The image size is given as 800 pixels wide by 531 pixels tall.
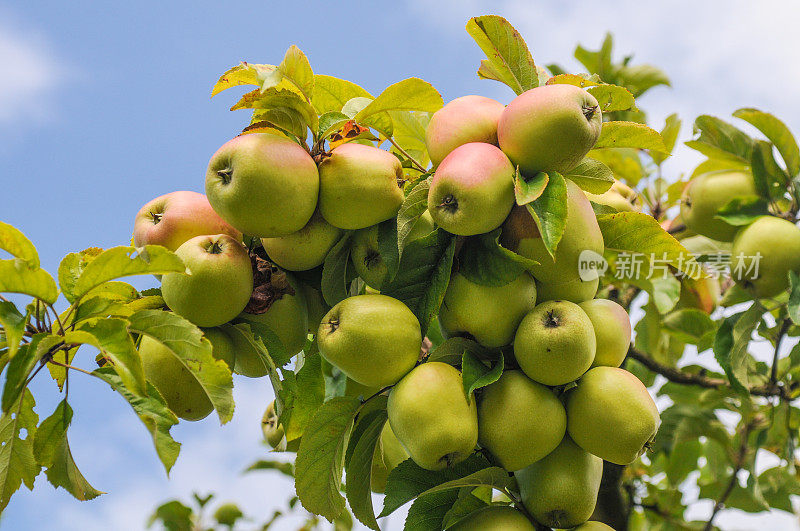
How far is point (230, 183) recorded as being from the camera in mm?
1176

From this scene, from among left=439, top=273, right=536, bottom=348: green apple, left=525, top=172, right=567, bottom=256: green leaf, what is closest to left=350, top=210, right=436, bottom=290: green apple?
left=439, top=273, right=536, bottom=348: green apple

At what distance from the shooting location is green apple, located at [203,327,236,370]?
1.25 m

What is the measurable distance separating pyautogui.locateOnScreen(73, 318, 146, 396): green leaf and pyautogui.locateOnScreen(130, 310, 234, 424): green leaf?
1.6 inches

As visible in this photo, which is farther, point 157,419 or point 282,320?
point 282,320

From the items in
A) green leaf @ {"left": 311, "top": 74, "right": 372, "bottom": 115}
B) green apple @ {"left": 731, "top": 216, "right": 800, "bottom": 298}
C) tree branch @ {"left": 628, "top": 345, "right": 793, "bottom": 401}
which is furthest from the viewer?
tree branch @ {"left": 628, "top": 345, "right": 793, "bottom": 401}

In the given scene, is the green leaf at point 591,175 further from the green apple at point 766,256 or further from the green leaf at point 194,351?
the green apple at point 766,256

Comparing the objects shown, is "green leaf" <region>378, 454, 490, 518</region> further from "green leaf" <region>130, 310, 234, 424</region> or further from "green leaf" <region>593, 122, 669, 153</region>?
"green leaf" <region>593, 122, 669, 153</region>

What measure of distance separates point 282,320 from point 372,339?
29 cm

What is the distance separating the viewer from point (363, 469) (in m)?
1.35

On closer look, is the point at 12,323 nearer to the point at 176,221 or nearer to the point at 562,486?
the point at 176,221

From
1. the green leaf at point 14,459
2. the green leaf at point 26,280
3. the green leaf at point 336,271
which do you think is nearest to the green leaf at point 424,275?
the green leaf at point 336,271

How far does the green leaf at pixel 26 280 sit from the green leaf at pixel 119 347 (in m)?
0.09

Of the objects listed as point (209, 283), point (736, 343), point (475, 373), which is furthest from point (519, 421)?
point (736, 343)

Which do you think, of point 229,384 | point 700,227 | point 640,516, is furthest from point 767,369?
point 229,384
